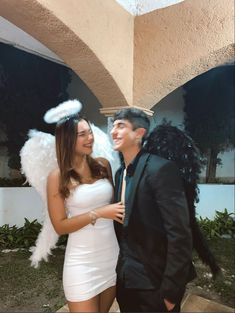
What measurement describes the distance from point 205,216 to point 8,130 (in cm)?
379

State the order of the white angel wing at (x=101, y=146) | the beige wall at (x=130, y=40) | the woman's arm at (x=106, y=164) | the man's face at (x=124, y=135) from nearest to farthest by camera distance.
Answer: the man's face at (x=124, y=135) → the woman's arm at (x=106, y=164) → the white angel wing at (x=101, y=146) → the beige wall at (x=130, y=40)

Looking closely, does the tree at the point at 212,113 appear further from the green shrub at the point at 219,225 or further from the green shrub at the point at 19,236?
the green shrub at the point at 19,236

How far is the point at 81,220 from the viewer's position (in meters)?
1.26

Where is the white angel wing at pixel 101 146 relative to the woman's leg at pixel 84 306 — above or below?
above

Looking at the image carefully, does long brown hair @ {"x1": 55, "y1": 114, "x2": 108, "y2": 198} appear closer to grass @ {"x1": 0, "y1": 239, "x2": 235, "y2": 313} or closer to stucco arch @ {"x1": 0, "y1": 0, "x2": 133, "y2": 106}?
stucco arch @ {"x1": 0, "y1": 0, "x2": 133, "y2": 106}

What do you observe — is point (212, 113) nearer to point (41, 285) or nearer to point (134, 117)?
point (41, 285)

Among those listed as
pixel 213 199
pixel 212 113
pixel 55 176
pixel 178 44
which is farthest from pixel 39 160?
pixel 212 113

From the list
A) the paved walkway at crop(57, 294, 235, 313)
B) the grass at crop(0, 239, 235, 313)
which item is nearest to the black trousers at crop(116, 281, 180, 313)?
the paved walkway at crop(57, 294, 235, 313)

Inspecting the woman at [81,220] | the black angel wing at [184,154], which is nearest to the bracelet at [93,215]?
the woman at [81,220]

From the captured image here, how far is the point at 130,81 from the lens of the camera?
2.68 m

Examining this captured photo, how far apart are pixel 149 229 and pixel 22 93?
4098 millimetres

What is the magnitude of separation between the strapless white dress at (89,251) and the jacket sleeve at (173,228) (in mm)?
341

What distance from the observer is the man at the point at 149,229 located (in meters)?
1.06

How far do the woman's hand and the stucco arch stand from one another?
141 cm
